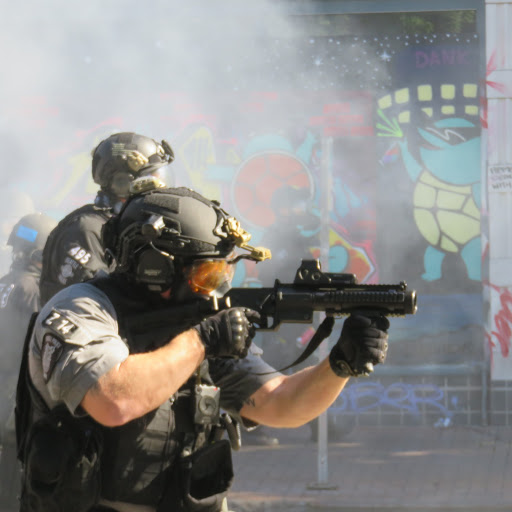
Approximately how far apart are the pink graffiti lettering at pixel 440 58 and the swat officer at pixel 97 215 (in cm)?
450

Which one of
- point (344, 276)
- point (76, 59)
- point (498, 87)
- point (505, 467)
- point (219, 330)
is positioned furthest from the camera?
point (498, 87)

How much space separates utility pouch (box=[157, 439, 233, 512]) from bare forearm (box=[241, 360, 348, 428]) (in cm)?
19

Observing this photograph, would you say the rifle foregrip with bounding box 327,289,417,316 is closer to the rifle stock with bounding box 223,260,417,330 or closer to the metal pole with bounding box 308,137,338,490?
the rifle stock with bounding box 223,260,417,330

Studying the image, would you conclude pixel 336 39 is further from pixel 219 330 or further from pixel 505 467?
pixel 219 330

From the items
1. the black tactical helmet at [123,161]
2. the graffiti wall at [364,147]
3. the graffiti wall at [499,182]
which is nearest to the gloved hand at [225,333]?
the black tactical helmet at [123,161]

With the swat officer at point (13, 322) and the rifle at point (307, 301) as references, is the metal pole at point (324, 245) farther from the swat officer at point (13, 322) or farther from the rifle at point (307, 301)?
the rifle at point (307, 301)

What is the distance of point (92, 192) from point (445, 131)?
2.96 m

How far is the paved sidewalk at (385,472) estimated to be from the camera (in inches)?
232

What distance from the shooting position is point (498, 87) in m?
8.38

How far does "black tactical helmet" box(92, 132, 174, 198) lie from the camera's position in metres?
4.17

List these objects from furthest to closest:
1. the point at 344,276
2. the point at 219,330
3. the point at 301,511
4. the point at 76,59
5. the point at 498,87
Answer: the point at 498,87, the point at 76,59, the point at 301,511, the point at 344,276, the point at 219,330

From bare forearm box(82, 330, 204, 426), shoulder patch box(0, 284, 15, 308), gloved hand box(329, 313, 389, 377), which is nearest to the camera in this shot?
bare forearm box(82, 330, 204, 426)

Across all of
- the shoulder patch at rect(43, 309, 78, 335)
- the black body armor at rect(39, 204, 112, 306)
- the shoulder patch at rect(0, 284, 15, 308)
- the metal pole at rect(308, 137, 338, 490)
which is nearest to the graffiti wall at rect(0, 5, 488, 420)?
the metal pole at rect(308, 137, 338, 490)

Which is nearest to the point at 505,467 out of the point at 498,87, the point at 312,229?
the point at 312,229
